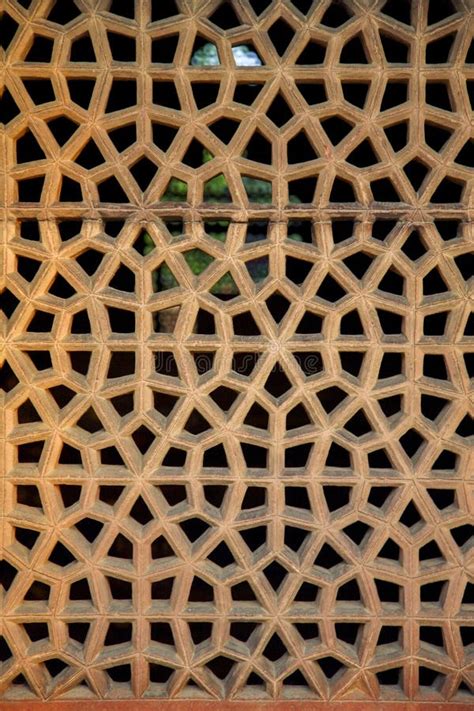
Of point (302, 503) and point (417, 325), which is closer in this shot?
point (417, 325)

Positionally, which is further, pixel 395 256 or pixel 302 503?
pixel 302 503

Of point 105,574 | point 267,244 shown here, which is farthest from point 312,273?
point 105,574

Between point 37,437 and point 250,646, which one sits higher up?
point 37,437

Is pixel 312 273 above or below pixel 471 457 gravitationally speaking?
above

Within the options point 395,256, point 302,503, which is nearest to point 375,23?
point 395,256

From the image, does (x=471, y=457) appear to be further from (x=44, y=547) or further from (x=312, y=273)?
(x=44, y=547)

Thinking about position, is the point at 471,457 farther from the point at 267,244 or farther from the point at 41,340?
the point at 41,340

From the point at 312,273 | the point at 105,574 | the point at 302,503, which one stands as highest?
the point at 312,273

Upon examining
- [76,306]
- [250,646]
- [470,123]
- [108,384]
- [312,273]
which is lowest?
[250,646]
